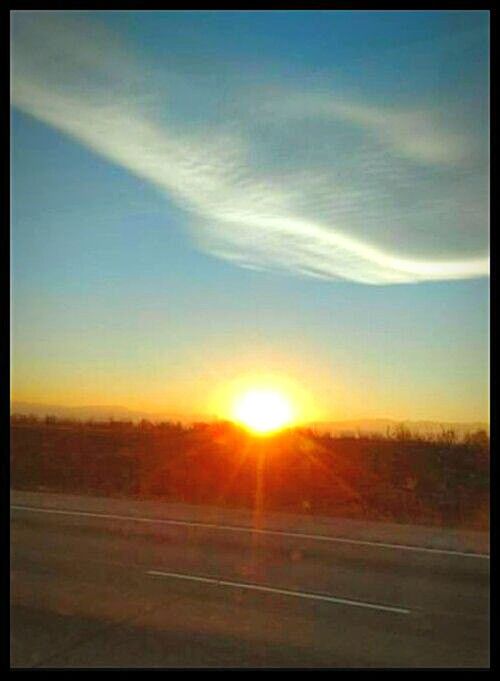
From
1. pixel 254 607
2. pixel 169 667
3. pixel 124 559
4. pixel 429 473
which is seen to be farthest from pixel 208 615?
pixel 429 473

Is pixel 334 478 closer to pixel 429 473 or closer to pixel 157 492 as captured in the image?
pixel 429 473

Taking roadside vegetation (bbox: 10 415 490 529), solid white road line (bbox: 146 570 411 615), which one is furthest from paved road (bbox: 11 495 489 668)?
roadside vegetation (bbox: 10 415 490 529)

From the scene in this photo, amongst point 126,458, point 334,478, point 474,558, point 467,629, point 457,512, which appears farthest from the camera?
point 126,458

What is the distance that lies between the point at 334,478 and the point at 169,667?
39.2 feet

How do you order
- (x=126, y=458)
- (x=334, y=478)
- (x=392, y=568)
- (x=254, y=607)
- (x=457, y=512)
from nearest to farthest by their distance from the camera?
1. (x=254, y=607)
2. (x=392, y=568)
3. (x=457, y=512)
4. (x=334, y=478)
5. (x=126, y=458)

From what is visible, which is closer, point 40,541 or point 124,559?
point 124,559

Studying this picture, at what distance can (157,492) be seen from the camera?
18.3 metres

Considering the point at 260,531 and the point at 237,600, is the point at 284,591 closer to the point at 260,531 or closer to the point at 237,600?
the point at 237,600

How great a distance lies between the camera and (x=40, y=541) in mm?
11625

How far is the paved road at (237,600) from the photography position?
21.5ft

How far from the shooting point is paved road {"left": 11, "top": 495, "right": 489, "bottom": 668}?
655 centimetres

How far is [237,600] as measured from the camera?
8289mm

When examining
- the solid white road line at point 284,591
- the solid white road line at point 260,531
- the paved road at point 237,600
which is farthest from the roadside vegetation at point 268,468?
the solid white road line at point 284,591

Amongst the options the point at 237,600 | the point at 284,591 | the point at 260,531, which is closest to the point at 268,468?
the point at 260,531
